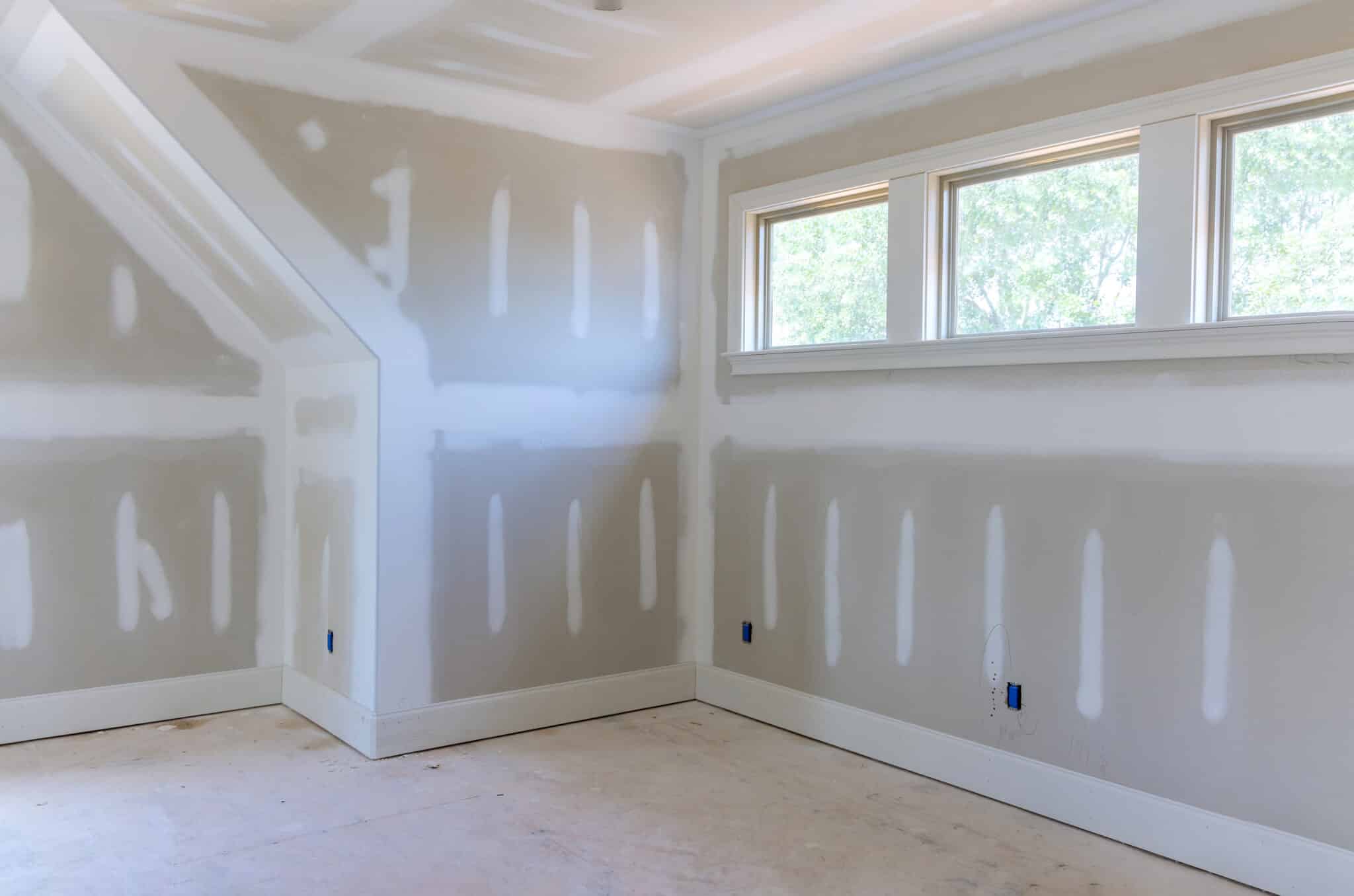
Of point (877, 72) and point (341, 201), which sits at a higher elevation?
point (877, 72)

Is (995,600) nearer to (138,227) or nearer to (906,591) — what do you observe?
(906,591)

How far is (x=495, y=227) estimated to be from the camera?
441 cm

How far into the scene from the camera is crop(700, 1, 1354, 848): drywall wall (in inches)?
118

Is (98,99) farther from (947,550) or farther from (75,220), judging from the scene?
(947,550)

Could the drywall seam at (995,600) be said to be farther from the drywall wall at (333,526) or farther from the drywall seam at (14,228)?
the drywall seam at (14,228)

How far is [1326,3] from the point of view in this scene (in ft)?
9.61

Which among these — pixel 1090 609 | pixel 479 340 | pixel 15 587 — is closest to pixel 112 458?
pixel 15 587

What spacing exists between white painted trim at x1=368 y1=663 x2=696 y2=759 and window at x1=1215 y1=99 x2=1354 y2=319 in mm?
2935

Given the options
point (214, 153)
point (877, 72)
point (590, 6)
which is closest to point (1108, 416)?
point (877, 72)

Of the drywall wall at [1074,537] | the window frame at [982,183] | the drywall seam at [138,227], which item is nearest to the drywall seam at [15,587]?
the drywall seam at [138,227]

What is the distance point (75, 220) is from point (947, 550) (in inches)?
151

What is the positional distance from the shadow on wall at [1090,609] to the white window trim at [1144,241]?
1.22ft

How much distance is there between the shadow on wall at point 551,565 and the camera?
4332 millimetres

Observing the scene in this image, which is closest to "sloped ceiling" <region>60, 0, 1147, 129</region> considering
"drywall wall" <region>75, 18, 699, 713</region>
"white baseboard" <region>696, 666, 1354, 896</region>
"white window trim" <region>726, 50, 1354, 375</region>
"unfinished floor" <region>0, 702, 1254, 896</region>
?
"drywall wall" <region>75, 18, 699, 713</region>
